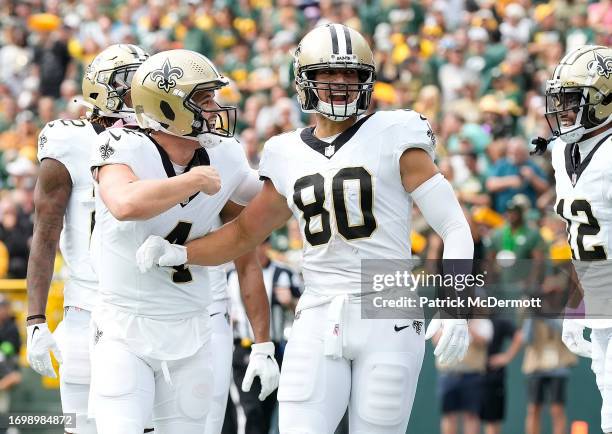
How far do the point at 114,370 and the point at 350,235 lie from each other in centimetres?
112

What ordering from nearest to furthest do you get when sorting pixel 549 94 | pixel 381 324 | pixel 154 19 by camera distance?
pixel 381 324
pixel 549 94
pixel 154 19

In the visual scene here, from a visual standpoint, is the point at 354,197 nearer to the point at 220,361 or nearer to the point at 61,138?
the point at 61,138

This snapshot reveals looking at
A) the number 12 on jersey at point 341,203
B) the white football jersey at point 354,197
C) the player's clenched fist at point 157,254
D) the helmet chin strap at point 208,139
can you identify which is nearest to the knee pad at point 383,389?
the white football jersey at point 354,197

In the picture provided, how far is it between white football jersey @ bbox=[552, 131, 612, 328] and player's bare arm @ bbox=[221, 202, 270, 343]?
160cm

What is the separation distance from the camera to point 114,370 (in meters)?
5.12

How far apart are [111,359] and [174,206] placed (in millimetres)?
682

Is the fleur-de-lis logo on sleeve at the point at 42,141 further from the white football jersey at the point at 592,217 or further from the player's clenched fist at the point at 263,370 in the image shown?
the white football jersey at the point at 592,217

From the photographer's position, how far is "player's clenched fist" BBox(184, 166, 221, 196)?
16.5 ft

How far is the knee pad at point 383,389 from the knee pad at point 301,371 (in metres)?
0.19

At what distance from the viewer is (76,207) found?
20.2ft

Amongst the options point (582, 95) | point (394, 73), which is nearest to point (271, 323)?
point (582, 95)

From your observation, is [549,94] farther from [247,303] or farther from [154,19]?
[154,19]

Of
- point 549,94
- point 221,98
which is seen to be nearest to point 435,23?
point 221,98

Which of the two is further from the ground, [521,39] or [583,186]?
[521,39]
